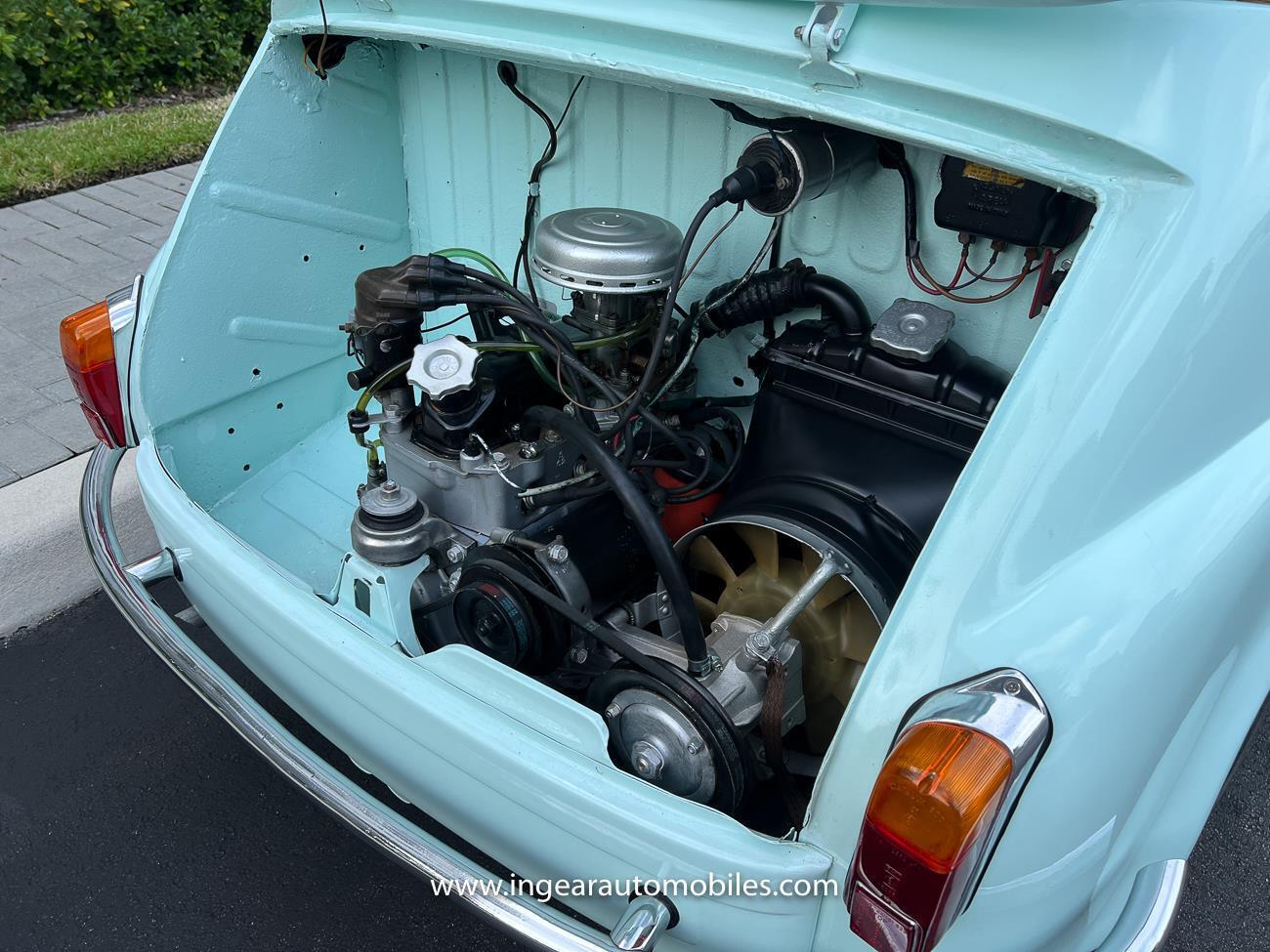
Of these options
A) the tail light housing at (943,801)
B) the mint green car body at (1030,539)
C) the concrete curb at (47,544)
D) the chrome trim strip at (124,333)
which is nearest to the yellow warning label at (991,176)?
the mint green car body at (1030,539)

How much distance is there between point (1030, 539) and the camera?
1.12 m

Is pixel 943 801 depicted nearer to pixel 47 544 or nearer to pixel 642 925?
pixel 642 925

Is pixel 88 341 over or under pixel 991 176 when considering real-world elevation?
under

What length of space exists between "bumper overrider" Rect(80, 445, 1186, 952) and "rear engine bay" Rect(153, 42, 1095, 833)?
24cm

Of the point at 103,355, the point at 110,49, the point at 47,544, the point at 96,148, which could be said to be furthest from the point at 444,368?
the point at 110,49

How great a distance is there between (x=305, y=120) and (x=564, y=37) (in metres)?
0.89

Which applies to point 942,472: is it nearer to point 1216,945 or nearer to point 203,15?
point 1216,945

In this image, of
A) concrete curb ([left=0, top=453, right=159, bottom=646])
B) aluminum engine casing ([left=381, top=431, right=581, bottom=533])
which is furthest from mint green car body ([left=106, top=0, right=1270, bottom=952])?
concrete curb ([left=0, top=453, right=159, bottom=646])

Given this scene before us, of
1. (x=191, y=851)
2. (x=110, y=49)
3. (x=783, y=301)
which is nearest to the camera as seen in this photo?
(x=783, y=301)

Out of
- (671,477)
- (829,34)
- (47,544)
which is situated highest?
(829,34)

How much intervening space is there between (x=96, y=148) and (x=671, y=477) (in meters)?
4.63

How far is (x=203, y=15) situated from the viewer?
660 centimetres

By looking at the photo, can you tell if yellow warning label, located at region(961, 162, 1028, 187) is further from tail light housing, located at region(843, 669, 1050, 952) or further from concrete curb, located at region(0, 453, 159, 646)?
concrete curb, located at region(0, 453, 159, 646)

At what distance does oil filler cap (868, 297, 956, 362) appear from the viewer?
1.59 meters
